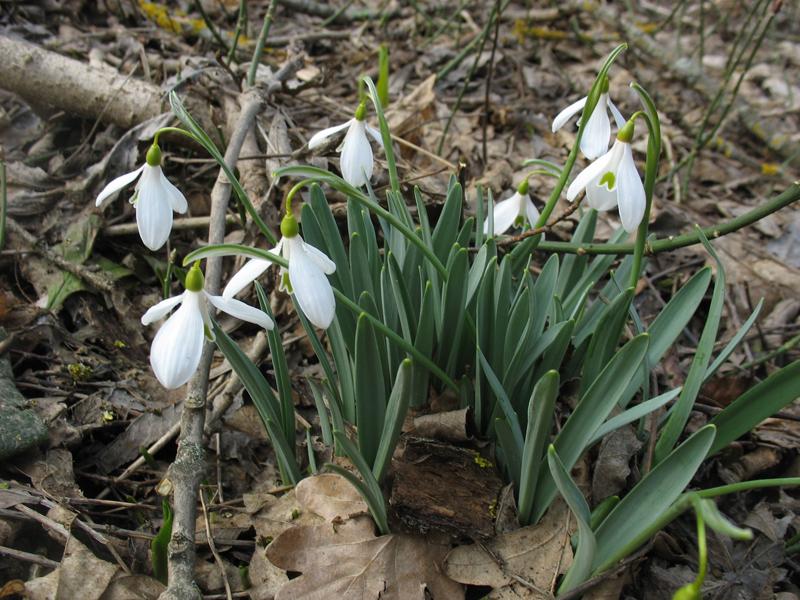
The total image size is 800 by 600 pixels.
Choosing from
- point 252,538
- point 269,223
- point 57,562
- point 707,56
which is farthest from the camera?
point 707,56

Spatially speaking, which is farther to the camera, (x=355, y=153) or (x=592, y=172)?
(x=355, y=153)

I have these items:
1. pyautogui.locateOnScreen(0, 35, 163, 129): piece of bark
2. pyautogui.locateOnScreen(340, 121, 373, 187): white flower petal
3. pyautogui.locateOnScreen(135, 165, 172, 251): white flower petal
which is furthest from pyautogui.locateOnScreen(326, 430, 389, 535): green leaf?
pyautogui.locateOnScreen(0, 35, 163, 129): piece of bark

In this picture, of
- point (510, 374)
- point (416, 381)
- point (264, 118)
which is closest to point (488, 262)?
point (510, 374)

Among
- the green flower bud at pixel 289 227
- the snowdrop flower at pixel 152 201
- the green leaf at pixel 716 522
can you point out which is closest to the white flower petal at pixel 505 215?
the green flower bud at pixel 289 227

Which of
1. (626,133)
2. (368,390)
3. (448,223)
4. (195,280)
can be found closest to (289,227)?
(195,280)

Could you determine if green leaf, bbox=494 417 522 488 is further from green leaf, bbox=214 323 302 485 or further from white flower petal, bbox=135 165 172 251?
white flower petal, bbox=135 165 172 251

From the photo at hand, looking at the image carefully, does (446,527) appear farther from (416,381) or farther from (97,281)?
(97,281)

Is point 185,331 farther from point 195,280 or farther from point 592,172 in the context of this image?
point 592,172
